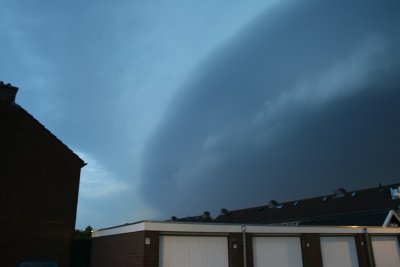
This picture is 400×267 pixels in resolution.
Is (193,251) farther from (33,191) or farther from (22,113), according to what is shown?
(22,113)

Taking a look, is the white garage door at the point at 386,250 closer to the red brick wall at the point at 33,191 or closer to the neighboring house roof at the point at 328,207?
the neighboring house roof at the point at 328,207

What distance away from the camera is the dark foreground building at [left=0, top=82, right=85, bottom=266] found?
73.2 feet

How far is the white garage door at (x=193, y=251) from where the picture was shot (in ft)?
56.1

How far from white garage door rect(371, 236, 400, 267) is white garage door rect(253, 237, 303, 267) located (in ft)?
20.8

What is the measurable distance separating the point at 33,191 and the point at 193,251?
11.6 m

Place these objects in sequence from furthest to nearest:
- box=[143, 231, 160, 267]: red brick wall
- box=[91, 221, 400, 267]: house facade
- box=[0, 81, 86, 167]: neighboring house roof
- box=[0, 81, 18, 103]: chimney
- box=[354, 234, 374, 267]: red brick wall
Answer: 1. box=[0, 81, 18, 103]: chimney
2. box=[0, 81, 86, 167]: neighboring house roof
3. box=[354, 234, 374, 267]: red brick wall
4. box=[91, 221, 400, 267]: house facade
5. box=[143, 231, 160, 267]: red brick wall

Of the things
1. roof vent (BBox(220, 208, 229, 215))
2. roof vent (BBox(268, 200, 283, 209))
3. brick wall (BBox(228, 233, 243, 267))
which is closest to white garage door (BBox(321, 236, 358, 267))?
brick wall (BBox(228, 233, 243, 267))

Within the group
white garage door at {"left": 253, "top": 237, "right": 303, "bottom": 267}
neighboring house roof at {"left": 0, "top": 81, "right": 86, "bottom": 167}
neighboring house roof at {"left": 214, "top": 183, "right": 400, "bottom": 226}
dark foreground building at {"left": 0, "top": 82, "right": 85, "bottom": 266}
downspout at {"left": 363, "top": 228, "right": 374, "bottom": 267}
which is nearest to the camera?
white garage door at {"left": 253, "top": 237, "right": 303, "bottom": 267}

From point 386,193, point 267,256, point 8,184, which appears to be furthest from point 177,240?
point 386,193

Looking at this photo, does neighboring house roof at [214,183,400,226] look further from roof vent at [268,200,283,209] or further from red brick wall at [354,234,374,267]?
red brick wall at [354,234,374,267]

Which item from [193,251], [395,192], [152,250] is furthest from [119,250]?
[395,192]

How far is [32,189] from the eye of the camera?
2348 centimetres

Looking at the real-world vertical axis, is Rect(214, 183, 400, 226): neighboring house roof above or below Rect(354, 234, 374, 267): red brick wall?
above

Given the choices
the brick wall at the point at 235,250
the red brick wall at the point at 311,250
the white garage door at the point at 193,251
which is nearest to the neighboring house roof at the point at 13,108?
the white garage door at the point at 193,251
